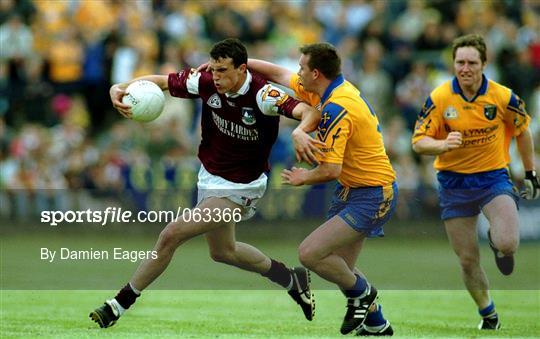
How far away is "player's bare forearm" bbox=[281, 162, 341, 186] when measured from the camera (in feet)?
32.1

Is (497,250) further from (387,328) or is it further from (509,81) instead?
(509,81)

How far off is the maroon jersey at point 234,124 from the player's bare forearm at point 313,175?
99cm

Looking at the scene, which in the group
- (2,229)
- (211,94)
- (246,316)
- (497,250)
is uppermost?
(211,94)

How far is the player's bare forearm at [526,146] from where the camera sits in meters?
11.7

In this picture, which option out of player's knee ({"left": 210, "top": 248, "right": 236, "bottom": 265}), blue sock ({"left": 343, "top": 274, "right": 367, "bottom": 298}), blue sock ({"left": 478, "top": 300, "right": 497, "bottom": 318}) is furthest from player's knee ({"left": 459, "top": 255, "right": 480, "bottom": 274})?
player's knee ({"left": 210, "top": 248, "right": 236, "bottom": 265})

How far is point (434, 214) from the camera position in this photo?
20.1 m

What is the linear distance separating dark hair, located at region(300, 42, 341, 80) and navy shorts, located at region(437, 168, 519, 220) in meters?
2.20

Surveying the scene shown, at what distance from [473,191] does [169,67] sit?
10105mm

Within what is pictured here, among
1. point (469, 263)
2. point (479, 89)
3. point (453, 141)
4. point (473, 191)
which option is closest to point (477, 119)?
A: point (479, 89)

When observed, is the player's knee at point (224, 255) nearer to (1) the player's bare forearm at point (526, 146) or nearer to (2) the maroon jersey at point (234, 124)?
(2) the maroon jersey at point (234, 124)

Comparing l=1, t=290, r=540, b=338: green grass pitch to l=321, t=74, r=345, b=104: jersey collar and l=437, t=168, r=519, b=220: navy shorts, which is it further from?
l=321, t=74, r=345, b=104: jersey collar

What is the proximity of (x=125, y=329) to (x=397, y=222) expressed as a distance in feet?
33.5

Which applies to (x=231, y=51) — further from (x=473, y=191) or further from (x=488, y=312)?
(x=488, y=312)

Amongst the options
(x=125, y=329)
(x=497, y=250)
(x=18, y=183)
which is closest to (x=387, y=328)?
(x=497, y=250)
